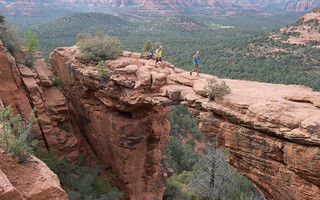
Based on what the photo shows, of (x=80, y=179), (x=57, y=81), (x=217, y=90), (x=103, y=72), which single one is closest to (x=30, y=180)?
(x=217, y=90)

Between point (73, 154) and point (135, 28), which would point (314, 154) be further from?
point (135, 28)

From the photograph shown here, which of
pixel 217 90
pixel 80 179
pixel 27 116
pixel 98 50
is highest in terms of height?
pixel 98 50

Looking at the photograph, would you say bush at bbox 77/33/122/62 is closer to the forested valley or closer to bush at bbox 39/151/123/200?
the forested valley

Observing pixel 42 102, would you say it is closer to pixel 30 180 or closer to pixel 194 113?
pixel 30 180

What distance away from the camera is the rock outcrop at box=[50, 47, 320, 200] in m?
7.31

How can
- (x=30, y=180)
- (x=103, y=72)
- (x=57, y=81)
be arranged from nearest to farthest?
(x=30, y=180), (x=103, y=72), (x=57, y=81)

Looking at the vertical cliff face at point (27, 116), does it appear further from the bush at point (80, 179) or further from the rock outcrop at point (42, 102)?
the bush at point (80, 179)

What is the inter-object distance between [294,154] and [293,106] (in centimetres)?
164

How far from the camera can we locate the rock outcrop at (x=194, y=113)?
731 centimetres

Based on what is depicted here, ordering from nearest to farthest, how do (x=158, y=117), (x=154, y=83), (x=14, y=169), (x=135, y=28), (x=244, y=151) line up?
(x=14, y=169) → (x=244, y=151) → (x=154, y=83) → (x=158, y=117) → (x=135, y=28)

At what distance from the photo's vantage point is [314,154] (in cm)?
670

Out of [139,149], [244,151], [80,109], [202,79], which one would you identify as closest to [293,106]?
[244,151]

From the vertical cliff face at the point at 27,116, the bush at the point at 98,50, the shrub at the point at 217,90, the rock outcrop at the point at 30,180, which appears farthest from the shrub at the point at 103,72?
the rock outcrop at the point at 30,180

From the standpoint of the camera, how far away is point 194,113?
10109 mm
